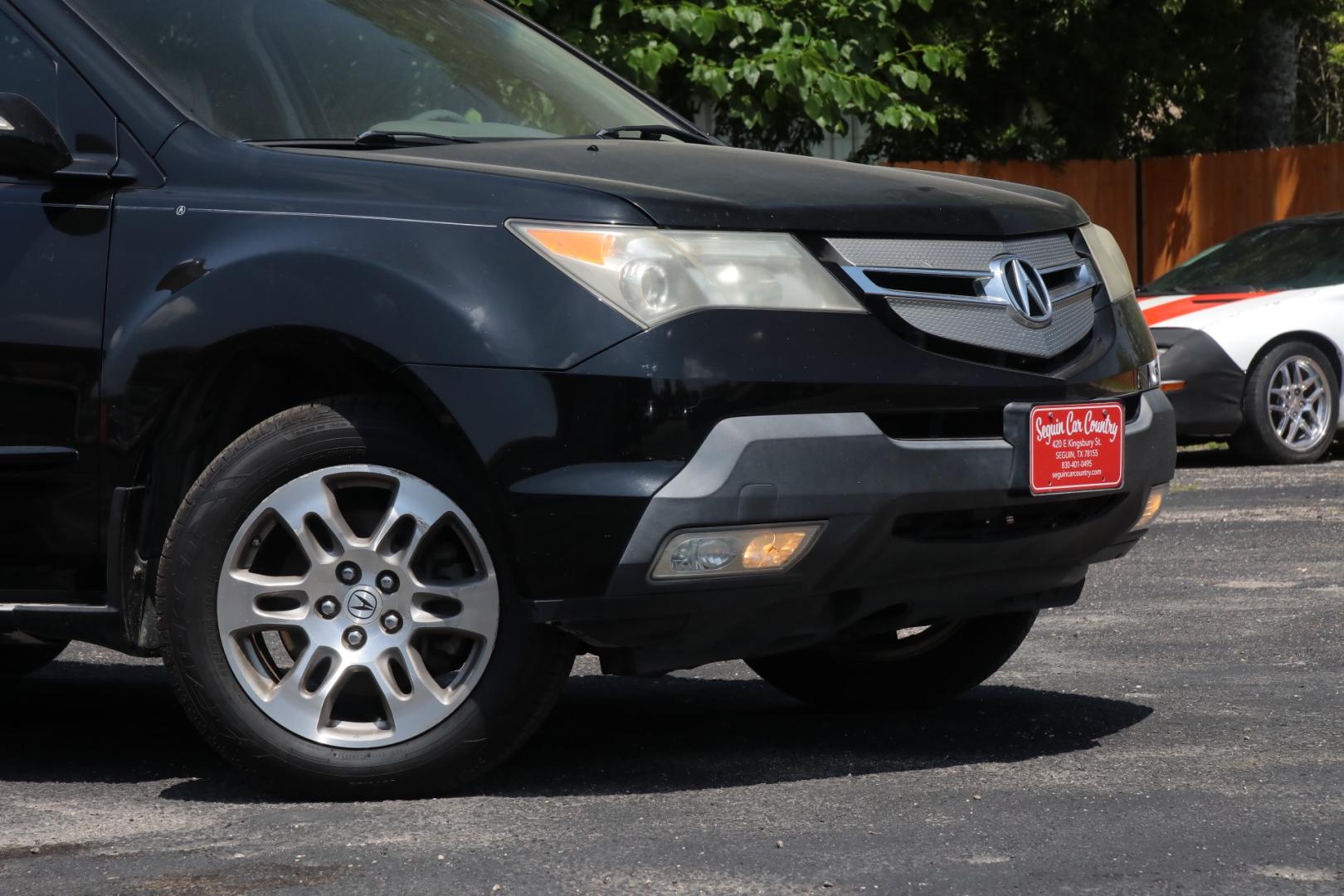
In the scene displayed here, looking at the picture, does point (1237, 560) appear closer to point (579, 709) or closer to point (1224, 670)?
point (1224, 670)

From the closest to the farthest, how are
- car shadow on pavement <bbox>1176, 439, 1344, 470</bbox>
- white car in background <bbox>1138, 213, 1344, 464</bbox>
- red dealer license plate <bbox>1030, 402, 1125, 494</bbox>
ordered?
1. red dealer license plate <bbox>1030, 402, 1125, 494</bbox>
2. white car in background <bbox>1138, 213, 1344, 464</bbox>
3. car shadow on pavement <bbox>1176, 439, 1344, 470</bbox>

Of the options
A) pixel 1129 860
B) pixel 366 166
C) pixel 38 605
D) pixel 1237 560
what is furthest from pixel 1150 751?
pixel 1237 560

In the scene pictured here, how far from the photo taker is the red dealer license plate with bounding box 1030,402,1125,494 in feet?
13.4

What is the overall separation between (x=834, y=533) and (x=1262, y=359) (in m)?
7.98

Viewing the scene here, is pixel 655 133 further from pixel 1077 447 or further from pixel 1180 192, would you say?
pixel 1180 192

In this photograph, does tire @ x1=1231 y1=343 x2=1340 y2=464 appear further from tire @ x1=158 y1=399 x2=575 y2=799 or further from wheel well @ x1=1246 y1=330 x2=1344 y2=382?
tire @ x1=158 y1=399 x2=575 y2=799

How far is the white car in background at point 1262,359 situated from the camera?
11094 mm

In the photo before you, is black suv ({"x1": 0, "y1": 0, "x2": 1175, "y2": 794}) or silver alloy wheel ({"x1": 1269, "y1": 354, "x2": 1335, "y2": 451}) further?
silver alloy wheel ({"x1": 1269, "y1": 354, "x2": 1335, "y2": 451})

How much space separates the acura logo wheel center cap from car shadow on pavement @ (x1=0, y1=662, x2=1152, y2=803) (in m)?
0.46

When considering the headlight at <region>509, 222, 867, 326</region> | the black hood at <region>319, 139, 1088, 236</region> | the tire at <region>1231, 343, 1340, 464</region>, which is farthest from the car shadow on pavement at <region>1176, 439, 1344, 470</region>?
the headlight at <region>509, 222, 867, 326</region>

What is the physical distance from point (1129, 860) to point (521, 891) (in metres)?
1.05

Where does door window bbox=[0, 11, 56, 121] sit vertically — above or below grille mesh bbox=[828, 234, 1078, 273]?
above

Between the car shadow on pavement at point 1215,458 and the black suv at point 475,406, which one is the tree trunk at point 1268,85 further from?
the black suv at point 475,406

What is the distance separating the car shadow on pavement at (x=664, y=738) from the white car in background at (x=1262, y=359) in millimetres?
6067
